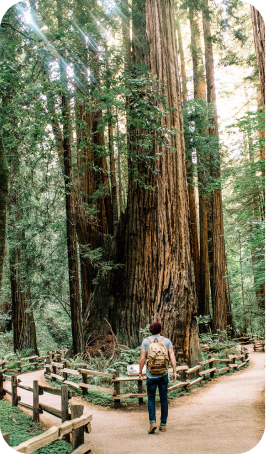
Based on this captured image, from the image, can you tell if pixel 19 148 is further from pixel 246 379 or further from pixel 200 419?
pixel 246 379

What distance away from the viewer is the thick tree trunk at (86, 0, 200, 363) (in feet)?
25.7

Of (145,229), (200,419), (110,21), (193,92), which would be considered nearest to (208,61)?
(193,92)

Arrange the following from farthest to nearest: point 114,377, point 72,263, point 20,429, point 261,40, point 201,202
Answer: point 201,202 → point 72,263 → point 114,377 → point 20,429 → point 261,40

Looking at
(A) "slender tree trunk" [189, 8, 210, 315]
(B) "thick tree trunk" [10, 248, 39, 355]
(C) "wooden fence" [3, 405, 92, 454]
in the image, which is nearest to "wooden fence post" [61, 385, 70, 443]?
(C) "wooden fence" [3, 405, 92, 454]

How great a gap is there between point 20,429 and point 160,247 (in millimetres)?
4960

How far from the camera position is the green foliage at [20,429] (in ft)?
13.1

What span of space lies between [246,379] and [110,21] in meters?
10.6

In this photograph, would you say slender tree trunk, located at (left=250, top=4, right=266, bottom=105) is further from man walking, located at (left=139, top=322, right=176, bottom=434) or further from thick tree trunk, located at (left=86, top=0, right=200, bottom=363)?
man walking, located at (left=139, top=322, right=176, bottom=434)

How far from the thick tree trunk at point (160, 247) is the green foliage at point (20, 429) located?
11.3 feet

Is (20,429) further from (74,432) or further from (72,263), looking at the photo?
(72,263)

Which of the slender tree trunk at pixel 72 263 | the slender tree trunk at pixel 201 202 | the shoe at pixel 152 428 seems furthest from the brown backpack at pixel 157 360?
the slender tree trunk at pixel 201 202

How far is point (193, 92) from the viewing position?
16109mm

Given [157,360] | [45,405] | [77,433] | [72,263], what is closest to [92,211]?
[72,263]

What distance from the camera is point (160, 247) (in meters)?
8.25
